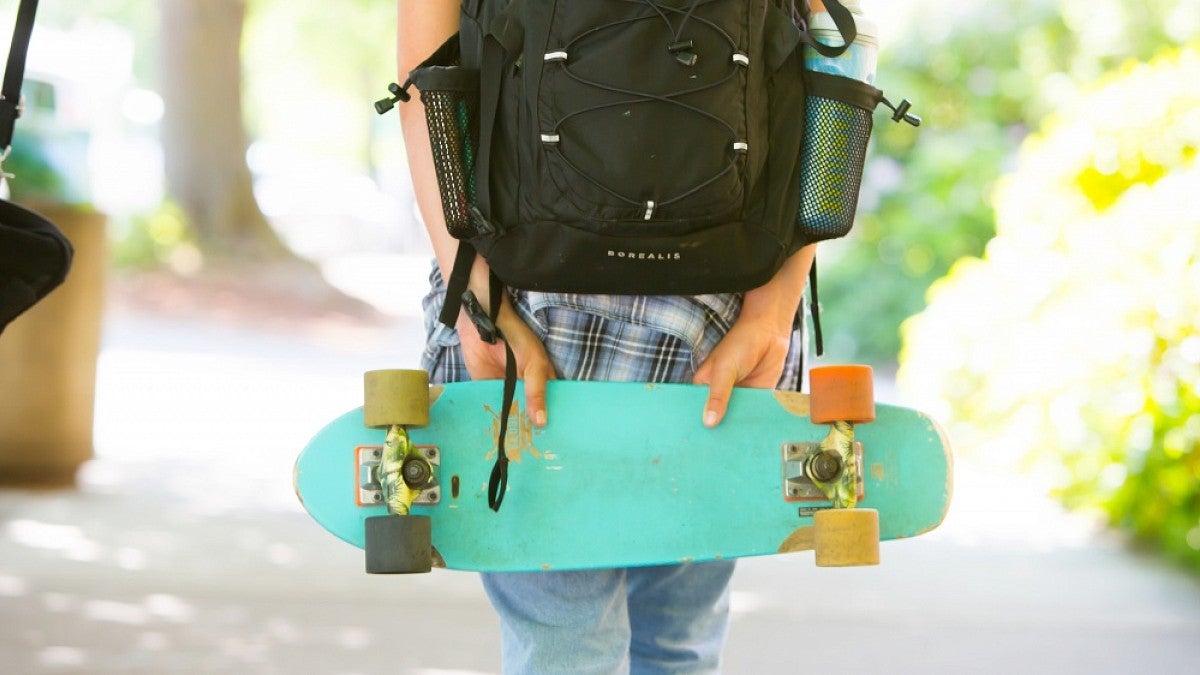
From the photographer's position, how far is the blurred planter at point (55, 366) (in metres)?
5.31

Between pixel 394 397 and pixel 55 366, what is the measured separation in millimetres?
4200

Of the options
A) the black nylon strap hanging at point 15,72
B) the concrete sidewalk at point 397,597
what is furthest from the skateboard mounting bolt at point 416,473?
the concrete sidewalk at point 397,597

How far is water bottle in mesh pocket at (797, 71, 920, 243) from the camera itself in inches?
65.1

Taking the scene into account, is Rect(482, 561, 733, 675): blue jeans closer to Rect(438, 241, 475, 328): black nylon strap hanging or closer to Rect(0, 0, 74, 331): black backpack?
Rect(438, 241, 475, 328): black nylon strap hanging

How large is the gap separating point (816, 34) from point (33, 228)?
41.3 inches

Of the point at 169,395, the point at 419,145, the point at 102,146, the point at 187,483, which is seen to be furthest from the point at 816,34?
the point at 102,146

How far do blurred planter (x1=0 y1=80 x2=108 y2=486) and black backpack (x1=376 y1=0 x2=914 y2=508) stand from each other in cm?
410

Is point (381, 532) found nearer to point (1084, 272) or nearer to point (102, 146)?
point (1084, 272)

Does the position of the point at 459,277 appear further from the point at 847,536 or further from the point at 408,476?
the point at 847,536

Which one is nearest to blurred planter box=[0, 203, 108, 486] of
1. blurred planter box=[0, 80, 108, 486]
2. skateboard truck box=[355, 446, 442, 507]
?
blurred planter box=[0, 80, 108, 486]

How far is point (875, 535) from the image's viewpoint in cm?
162

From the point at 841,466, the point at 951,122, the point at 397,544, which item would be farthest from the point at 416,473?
the point at 951,122

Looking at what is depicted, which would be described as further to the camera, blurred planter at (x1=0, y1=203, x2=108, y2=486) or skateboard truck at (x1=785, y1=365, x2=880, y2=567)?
blurred planter at (x1=0, y1=203, x2=108, y2=486)

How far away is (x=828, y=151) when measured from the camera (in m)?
1.67
